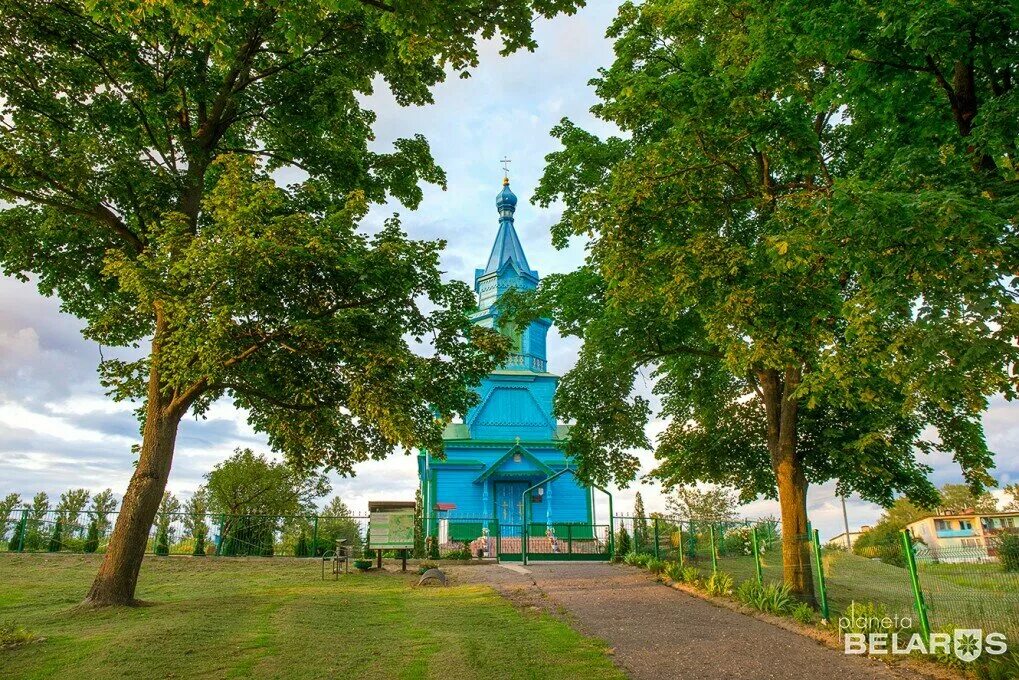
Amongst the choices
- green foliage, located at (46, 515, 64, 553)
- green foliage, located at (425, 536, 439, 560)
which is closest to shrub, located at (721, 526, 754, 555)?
green foliage, located at (425, 536, 439, 560)

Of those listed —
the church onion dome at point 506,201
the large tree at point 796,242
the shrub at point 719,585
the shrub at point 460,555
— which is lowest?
the shrub at point 719,585

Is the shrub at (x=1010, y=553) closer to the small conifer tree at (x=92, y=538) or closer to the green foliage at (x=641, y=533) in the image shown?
the green foliage at (x=641, y=533)

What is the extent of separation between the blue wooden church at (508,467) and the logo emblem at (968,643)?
20885 millimetres

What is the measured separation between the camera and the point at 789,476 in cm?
1653

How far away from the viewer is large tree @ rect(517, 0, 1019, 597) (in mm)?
9508

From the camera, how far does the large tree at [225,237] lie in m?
12.3

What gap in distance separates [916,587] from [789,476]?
636 cm

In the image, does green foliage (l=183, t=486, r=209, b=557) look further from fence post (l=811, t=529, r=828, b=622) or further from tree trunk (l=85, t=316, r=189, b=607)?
fence post (l=811, t=529, r=828, b=622)

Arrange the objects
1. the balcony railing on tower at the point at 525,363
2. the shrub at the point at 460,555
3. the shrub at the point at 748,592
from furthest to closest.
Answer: the balcony railing on tower at the point at 525,363
the shrub at the point at 460,555
the shrub at the point at 748,592

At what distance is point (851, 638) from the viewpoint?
35.3 feet

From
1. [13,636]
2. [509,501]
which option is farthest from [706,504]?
[13,636]

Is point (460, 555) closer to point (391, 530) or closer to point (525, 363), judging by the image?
point (391, 530)

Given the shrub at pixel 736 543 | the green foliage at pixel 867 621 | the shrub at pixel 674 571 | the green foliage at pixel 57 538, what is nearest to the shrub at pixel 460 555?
the shrub at pixel 674 571

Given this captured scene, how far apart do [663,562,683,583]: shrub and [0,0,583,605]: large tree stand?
744cm
